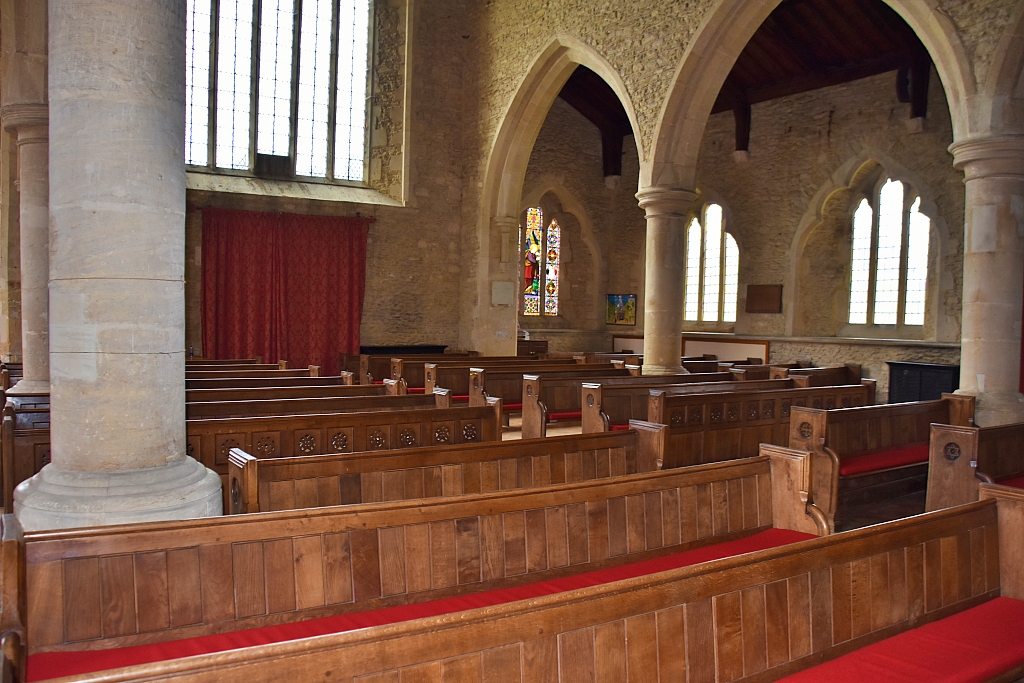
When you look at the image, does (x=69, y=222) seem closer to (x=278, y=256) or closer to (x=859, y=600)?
(x=859, y=600)

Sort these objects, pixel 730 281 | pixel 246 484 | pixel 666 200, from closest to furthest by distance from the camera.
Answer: pixel 246 484 < pixel 666 200 < pixel 730 281

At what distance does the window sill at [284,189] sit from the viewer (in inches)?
420

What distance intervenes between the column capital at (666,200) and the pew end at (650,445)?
4.85m

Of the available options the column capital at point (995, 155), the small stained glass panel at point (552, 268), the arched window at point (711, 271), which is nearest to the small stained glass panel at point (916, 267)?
the arched window at point (711, 271)

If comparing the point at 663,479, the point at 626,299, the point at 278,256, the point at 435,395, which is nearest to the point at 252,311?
the point at 278,256

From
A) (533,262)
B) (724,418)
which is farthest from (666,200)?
(533,262)

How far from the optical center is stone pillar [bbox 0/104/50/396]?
5.98 m

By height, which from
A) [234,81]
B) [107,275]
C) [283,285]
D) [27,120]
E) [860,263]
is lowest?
[107,275]

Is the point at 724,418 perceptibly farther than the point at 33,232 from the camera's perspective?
No

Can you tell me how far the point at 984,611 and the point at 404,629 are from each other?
1.96 m

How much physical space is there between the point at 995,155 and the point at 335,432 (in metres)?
5.02

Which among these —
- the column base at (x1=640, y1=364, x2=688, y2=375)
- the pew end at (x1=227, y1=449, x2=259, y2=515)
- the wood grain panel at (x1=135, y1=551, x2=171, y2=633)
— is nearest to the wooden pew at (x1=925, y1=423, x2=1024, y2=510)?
the pew end at (x1=227, y1=449, x2=259, y2=515)

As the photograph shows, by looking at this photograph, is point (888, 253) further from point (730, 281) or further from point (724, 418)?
point (724, 418)

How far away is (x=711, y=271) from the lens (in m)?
14.3
